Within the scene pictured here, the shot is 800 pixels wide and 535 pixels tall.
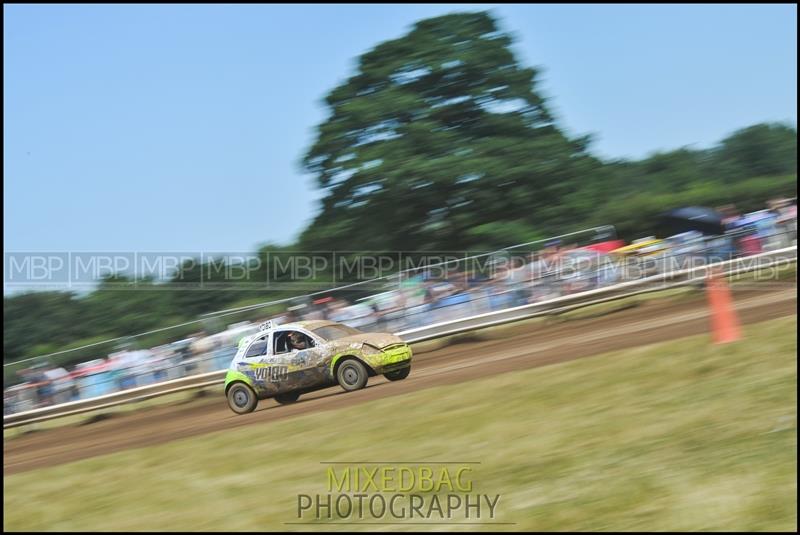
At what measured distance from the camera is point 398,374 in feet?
19.2

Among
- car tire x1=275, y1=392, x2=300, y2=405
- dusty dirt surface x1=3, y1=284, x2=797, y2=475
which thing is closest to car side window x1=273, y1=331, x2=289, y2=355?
car tire x1=275, y1=392, x2=300, y2=405

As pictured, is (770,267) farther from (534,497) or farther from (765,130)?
(765,130)

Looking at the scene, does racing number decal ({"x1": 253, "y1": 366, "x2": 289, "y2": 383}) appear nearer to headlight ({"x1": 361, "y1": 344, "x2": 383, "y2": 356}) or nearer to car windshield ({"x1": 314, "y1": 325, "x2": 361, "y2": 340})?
car windshield ({"x1": 314, "y1": 325, "x2": 361, "y2": 340})

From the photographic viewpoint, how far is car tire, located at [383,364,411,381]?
5.76 meters

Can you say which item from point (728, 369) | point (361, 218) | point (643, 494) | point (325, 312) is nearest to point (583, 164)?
point (361, 218)

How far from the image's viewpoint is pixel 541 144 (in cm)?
2036

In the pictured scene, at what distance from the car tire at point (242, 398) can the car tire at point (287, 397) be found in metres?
0.16

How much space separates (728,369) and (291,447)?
633cm

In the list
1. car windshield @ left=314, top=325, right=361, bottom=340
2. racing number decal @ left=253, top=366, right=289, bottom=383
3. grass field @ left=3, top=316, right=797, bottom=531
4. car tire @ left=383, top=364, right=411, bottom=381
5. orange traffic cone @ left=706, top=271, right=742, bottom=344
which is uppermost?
car windshield @ left=314, top=325, right=361, bottom=340

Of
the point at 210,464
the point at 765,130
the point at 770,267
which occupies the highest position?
the point at 765,130

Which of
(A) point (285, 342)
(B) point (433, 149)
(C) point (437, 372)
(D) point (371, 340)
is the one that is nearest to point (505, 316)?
(C) point (437, 372)

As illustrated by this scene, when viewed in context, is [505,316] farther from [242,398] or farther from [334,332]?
[242,398]

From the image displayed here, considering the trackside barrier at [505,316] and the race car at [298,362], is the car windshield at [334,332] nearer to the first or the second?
the race car at [298,362]

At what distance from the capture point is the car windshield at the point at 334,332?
5.57m
